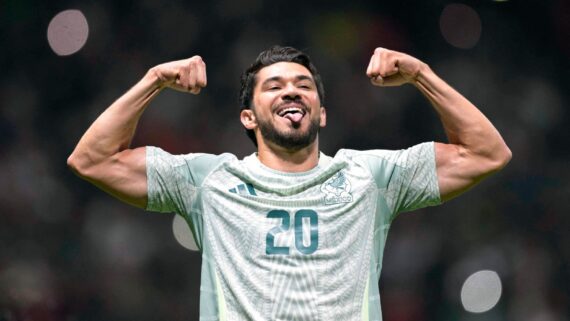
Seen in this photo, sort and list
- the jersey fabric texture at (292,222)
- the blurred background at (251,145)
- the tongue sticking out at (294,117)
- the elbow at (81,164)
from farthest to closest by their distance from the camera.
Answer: the blurred background at (251,145) → the tongue sticking out at (294,117) → the elbow at (81,164) → the jersey fabric texture at (292,222)

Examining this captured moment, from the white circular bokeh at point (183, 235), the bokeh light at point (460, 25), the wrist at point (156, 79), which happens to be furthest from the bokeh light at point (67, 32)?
the wrist at point (156, 79)

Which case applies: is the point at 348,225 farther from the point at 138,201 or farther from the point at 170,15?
the point at 170,15

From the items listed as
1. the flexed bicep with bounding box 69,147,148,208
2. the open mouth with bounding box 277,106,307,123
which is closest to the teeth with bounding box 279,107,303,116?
the open mouth with bounding box 277,106,307,123

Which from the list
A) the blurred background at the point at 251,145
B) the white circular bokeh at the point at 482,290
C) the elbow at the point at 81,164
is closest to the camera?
the elbow at the point at 81,164

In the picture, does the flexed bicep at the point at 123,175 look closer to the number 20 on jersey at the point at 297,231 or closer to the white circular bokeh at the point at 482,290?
the number 20 on jersey at the point at 297,231

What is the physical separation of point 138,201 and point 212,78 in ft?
8.25

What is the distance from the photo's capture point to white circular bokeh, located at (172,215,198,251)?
489cm

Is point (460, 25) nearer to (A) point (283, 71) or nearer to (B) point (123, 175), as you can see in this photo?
(A) point (283, 71)

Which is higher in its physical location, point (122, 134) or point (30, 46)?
point (30, 46)

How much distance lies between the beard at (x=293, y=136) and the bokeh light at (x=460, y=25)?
270cm

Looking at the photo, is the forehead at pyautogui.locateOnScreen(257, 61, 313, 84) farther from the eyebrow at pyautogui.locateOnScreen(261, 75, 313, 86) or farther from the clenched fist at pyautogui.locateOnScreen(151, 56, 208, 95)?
the clenched fist at pyautogui.locateOnScreen(151, 56, 208, 95)

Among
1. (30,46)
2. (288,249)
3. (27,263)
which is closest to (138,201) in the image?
(288,249)

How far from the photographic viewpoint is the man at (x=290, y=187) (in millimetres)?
2547

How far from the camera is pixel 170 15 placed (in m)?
5.21
